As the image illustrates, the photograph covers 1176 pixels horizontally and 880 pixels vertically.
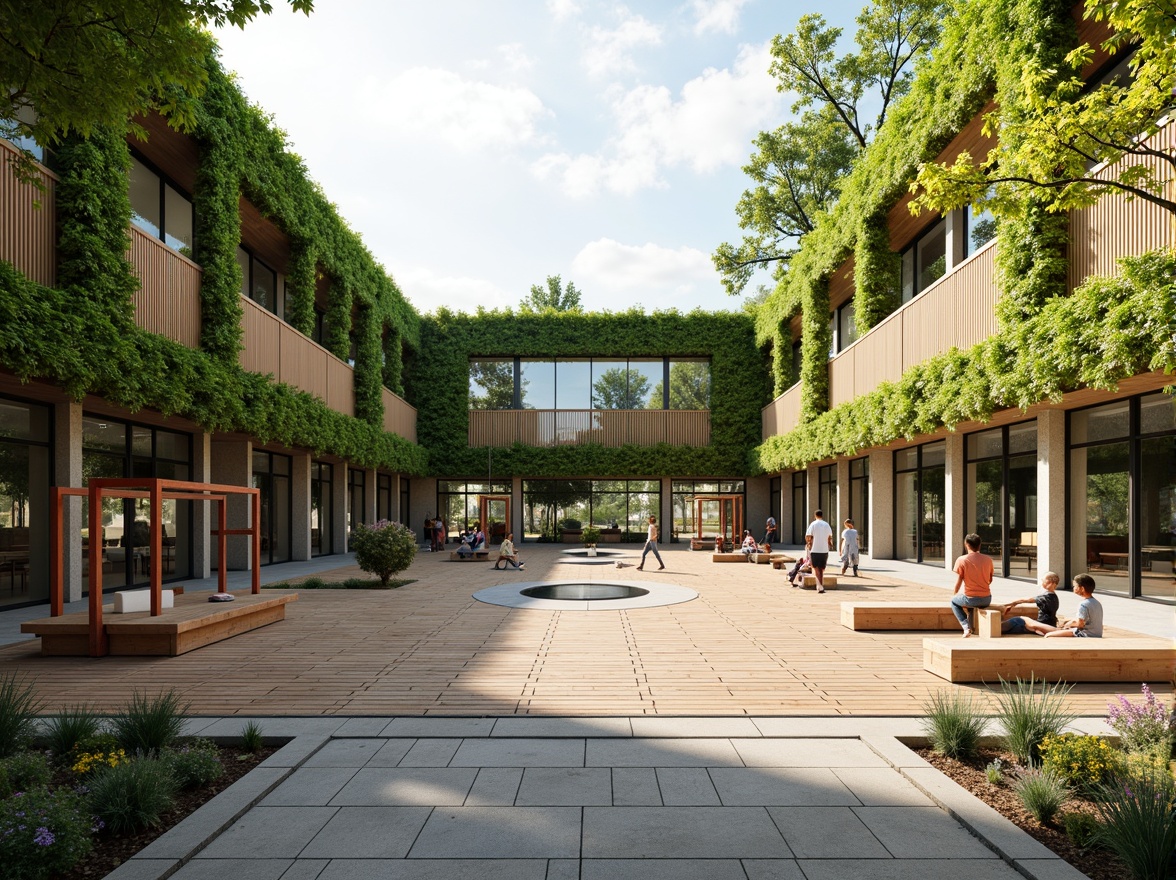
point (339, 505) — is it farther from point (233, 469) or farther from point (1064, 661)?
point (1064, 661)

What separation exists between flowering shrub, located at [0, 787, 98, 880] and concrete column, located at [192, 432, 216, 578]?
14.2m

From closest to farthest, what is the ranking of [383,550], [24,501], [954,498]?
[24,501] → [383,550] → [954,498]

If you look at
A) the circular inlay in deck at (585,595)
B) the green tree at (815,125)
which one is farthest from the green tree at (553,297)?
the circular inlay in deck at (585,595)

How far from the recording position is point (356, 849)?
3.70m

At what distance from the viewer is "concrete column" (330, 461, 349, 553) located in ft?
82.6

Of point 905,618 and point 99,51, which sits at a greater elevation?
point 99,51

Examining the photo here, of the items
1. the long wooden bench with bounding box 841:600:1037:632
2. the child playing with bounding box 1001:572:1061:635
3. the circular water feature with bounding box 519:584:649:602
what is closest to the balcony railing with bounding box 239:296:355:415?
the circular water feature with bounding box 519:584:649:602

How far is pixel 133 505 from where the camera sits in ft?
49.5

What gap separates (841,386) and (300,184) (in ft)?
57.9

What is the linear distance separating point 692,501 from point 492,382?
11.5 meters

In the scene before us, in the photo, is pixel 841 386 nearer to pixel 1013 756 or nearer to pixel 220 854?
pixel 1013 756

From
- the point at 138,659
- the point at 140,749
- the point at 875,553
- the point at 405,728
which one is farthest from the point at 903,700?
the point at 875,553

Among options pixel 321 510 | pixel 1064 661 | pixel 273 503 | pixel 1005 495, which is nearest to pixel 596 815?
pixel 1064 661

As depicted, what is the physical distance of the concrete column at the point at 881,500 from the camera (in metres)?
21.7
